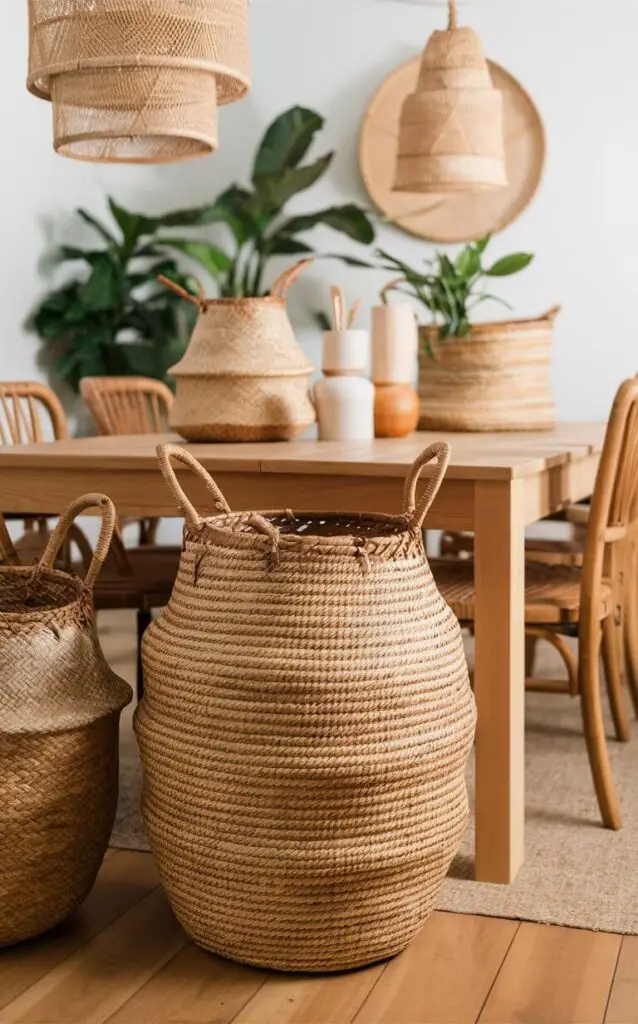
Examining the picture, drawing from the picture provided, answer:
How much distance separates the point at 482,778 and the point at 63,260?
3.28 m

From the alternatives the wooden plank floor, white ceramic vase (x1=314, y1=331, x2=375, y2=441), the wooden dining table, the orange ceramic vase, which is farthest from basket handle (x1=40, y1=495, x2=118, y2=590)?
the orange ceramic vase

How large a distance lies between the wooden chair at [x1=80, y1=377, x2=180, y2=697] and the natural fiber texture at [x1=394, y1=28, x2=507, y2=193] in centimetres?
94

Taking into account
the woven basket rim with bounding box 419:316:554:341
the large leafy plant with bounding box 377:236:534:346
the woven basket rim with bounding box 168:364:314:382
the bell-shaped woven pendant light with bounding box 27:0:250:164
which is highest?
the bell-shaped woven pendant light with bounding box 27:0:250:164

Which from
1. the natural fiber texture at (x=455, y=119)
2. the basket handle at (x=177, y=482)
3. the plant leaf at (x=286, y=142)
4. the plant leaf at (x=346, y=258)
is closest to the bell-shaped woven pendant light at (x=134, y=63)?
the basket handle at (x=177, y=482)

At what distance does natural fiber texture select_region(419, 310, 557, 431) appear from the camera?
297cm

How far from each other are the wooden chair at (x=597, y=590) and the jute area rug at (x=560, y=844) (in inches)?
4.1

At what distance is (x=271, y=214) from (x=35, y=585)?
309cm

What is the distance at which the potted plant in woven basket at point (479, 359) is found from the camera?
2.98 metres

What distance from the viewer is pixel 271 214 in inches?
190

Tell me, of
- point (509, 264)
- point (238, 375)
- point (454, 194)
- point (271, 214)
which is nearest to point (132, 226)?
point (271, 214)

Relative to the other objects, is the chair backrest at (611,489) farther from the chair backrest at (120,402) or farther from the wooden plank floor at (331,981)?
the chair backrest at (120,402)

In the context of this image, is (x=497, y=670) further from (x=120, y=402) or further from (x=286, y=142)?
(x=286, y=142)

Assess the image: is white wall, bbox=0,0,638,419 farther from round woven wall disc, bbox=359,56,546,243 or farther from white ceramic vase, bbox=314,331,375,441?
white ceramic vase, bbox=314,331,375,441

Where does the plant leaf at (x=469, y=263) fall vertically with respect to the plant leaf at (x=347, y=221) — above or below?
below
